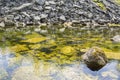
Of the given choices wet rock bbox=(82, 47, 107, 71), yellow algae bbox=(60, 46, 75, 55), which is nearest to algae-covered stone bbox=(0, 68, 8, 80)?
wet rock bbox=(82, 47, 107, 71)

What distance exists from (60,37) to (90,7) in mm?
13288

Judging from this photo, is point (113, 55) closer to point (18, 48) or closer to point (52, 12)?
point (18, 48)

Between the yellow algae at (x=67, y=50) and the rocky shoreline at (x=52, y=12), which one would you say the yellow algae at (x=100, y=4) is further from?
the yellow algae at (x=67, y=50)

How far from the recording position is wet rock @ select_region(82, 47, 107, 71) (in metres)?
13.4

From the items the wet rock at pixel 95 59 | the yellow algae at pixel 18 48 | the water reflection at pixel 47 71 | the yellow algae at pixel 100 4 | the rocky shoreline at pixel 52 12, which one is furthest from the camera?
the yellow algae at pixel 100 4

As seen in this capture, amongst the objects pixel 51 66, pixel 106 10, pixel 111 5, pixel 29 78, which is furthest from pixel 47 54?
pixel 111 5

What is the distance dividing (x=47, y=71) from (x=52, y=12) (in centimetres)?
1927

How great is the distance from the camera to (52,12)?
31781 millimetres

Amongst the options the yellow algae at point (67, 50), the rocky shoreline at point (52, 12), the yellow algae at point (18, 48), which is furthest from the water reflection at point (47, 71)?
the rocky shoreline at point (52, 12)

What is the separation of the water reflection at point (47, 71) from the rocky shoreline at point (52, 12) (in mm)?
14011

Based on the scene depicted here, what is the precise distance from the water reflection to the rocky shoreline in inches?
552

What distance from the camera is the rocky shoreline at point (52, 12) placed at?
29.8 meters

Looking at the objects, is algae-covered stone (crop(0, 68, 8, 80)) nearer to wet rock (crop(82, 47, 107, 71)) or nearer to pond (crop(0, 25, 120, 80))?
pond (crop(0, 25, 120, 80))

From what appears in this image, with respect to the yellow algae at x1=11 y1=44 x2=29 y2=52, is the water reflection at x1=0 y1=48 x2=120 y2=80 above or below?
above
